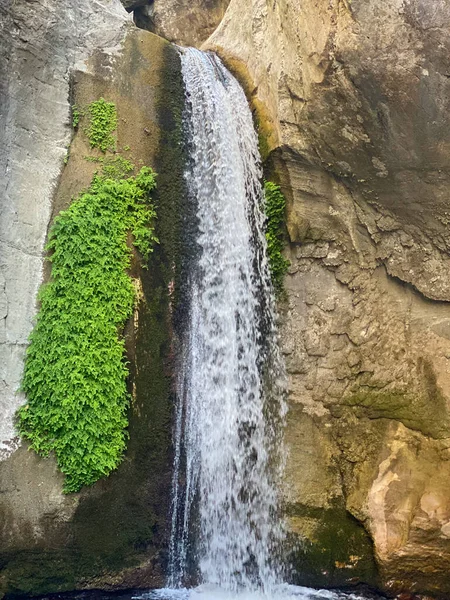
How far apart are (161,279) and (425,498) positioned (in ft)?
12.7

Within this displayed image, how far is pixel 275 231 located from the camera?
7.09m

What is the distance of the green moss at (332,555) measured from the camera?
6.10 metres

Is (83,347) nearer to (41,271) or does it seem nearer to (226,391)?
(41,271)

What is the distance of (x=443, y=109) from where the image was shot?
6230 mm

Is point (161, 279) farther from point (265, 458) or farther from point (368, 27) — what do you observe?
point (368, 27)

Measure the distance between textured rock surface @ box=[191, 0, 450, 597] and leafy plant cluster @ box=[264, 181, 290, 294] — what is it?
0.14 meters

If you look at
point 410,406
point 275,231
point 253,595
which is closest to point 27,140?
point 275,231

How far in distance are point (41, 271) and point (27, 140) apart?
1.53 metres

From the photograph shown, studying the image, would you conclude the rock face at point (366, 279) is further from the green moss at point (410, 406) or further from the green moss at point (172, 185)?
the green moss at point (172, 185)

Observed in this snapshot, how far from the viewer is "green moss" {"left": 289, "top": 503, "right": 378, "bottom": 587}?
6098 millimetres

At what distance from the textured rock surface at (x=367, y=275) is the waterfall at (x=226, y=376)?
0.35m

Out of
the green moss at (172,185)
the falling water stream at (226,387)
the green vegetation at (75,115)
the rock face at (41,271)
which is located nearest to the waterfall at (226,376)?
the falling water stream at (226,387)

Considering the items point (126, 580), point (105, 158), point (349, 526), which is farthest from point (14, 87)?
point (349, 526)

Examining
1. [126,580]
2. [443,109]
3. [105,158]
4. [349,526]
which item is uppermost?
[443,109]
